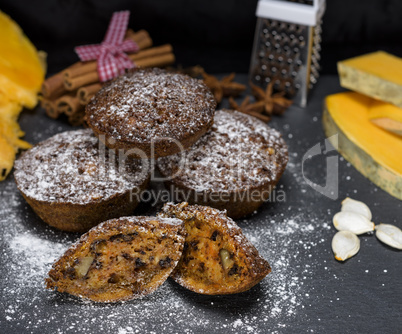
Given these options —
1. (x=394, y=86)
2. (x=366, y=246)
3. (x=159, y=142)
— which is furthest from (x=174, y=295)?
(x=394, y=86)

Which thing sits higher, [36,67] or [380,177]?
[36,67]

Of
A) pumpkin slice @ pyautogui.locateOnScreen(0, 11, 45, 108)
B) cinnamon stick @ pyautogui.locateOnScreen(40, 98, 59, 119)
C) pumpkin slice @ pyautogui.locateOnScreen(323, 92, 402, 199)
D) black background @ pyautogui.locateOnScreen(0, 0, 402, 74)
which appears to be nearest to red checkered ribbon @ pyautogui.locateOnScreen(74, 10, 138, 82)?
cinnamon stick @ pyautogui.locateOnScreen(40, 98, 59, 119)

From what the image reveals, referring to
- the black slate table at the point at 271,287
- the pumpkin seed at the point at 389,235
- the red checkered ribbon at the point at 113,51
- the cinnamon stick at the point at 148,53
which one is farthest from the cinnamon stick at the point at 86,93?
the pumpkin seed at the point at 389,235

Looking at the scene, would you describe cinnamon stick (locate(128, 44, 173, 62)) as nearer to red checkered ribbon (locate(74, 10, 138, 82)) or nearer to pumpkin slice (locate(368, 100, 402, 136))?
Result: red checkered ribbon (locate(74, 10, 138, 82))

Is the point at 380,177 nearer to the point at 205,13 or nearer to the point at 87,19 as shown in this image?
the point at 205,13

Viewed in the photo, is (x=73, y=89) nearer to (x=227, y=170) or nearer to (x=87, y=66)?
(x=87, y=66)

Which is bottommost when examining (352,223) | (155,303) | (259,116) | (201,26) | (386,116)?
(155,303)

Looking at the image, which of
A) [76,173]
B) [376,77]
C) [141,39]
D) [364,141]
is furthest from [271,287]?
[141,39]
